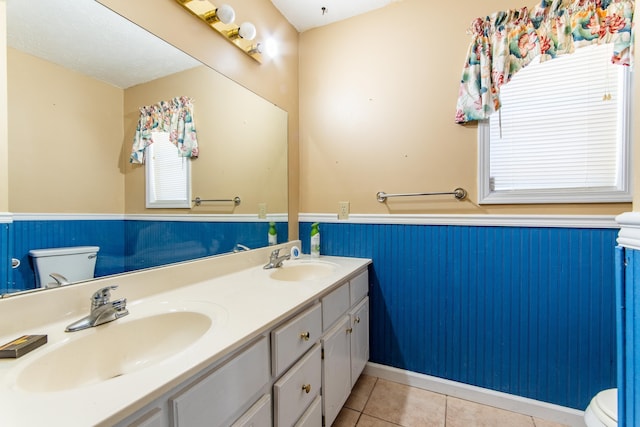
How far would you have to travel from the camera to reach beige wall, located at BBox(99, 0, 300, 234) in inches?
44.1

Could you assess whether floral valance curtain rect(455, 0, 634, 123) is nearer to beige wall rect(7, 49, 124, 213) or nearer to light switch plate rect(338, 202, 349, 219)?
light switch plate rect(338, 202, 349, 219)

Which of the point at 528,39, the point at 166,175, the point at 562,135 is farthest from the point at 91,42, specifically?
the point at 562,135

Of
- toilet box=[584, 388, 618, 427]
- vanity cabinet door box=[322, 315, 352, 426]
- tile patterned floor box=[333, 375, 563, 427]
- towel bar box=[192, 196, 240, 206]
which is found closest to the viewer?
toilet box=[584, 388, 618, 427]

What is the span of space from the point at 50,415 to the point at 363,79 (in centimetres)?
198

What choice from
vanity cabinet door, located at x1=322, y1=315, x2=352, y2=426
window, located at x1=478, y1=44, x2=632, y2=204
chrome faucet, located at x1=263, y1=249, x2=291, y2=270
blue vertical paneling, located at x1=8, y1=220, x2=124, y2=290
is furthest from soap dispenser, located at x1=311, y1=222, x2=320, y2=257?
blue vertical paneling, located at x1=8, y1=220, x2=124, y2=290

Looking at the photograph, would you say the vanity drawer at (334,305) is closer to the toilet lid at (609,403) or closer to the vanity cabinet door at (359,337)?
the vanity cabinet door at (359,337)

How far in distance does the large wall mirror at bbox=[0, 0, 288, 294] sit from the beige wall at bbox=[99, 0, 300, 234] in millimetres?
52

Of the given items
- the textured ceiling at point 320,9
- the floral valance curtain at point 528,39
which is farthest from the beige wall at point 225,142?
the floral valance curtain at point 528,39

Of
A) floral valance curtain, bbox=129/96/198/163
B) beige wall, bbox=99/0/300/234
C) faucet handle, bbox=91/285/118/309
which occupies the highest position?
beige wall, bbox=99/0/300/234

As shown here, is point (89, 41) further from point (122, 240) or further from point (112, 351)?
point (112, 351)

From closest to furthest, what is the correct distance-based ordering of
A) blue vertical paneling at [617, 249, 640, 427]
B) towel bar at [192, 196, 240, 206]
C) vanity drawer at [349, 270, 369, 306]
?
blue vertical paneling at [617, 249, 640, 427] → towel bar at [192, 196, 240, 206] → vanity drawer at [349, 270, 369, 306]

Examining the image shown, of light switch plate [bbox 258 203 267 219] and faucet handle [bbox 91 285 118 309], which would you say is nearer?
faucet handle [bbox 91 285 118 309]

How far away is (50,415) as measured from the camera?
447mm

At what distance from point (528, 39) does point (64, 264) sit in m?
2.16
